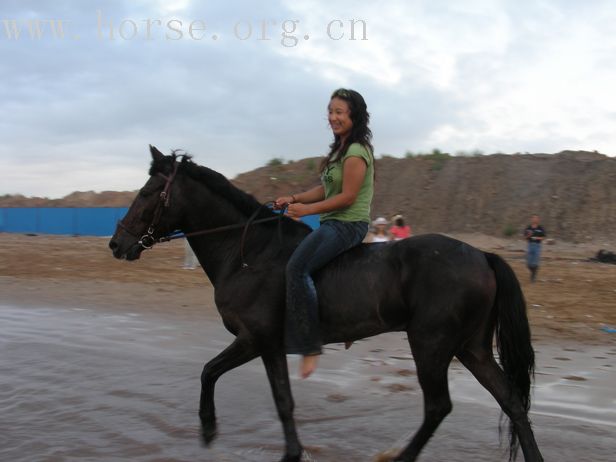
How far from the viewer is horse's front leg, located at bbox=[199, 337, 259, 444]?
4789 mm

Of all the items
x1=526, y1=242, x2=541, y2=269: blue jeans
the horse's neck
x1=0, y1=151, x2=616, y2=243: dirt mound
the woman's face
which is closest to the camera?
the woman's face

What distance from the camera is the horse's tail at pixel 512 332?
15.2 ft

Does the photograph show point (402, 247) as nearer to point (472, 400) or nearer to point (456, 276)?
point (456, 276)

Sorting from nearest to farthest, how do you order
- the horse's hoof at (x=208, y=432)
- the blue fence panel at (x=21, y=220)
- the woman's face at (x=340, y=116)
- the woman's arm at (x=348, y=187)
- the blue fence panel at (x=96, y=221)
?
the woman's arm at (x=348, y=187), the woman's face at (x=340, y=116), the horse's hoof at (x=208, y=432), the blue fence panel at (x=96, y=221), the blue fence panel at (x=21, y=220)

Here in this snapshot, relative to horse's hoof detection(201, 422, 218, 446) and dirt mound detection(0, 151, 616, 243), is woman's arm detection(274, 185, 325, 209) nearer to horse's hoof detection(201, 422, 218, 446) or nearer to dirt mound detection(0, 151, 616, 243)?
horse's hoof detection(201, 422, 218, 446)

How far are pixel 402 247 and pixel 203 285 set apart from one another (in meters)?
11.1

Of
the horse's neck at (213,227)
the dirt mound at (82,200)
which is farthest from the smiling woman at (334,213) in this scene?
the dirt mound at (82,200)

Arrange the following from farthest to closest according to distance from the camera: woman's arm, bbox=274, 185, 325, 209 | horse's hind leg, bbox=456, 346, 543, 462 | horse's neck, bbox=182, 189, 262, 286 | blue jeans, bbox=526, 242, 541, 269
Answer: blue jeans, bbox=526, 242, 541, 269 → woman's arm, bbox=274, 185, 325, 209 → horse's neck, bbox=182, 189, 262, 286 → horse's hind leg, bbox=456, 346, 543, 462

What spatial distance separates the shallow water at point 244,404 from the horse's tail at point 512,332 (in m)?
0.58

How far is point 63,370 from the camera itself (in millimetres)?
7152

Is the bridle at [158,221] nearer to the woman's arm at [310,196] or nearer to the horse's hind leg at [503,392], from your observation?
the woman's arm at [310,196]

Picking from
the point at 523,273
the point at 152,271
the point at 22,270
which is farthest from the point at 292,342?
the point at 523,273

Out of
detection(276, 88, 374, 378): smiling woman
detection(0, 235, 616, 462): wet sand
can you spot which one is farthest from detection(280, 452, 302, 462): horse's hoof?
detection(276, 88, 374, 378): smiling woman

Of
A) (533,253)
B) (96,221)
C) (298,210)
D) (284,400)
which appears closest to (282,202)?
(298,210)
